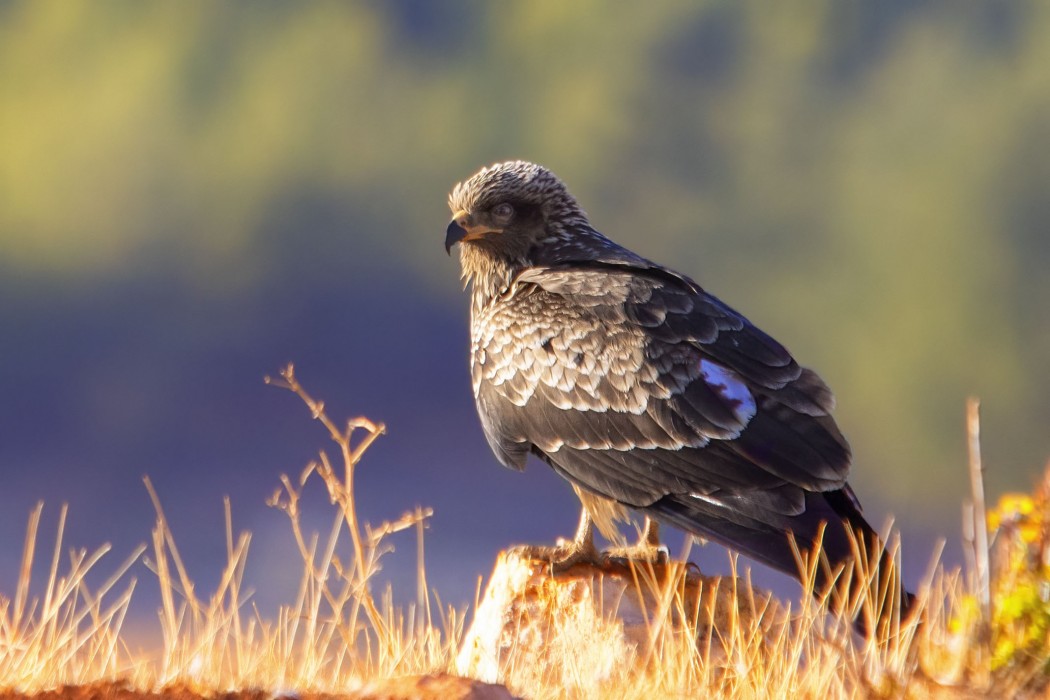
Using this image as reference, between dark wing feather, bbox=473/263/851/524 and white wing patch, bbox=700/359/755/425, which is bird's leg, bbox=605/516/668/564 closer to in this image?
dark wing feather, bbox=473/263/851/524

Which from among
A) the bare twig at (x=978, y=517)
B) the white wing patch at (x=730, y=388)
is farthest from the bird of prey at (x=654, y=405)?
the bare twig at (x=978, y=517)

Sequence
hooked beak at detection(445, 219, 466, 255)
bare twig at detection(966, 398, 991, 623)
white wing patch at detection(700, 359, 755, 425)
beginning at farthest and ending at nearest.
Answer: hooked beak at detection(445, 219, 466, 255) → white wing patch at detection(700, 359, 755, 425) → bare twig at detection(966, 398, 991, 623)

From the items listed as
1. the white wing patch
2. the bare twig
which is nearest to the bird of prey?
the white wing patch

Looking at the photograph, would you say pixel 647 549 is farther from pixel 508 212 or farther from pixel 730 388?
pixel 508 212

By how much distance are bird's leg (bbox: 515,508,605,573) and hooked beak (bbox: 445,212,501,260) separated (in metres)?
1.94

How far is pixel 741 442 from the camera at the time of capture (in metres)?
6.84

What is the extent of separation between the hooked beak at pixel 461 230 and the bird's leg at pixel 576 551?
1.94 metres

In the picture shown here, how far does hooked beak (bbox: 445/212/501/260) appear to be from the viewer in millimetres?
8211

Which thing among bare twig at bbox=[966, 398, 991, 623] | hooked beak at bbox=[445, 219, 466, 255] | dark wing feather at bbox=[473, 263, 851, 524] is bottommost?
bare twig at bbox=[966, 398, 991, 623]

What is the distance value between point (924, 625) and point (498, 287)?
3.73 m

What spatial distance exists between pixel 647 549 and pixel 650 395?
1.05 meters

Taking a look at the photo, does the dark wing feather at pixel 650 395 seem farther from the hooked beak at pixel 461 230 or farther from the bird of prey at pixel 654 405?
the hooked beak at pixel 461 230

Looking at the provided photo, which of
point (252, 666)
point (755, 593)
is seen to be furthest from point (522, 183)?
point (252, 666)

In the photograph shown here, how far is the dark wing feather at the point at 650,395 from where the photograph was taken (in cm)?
682
